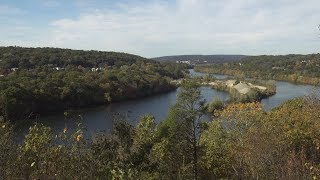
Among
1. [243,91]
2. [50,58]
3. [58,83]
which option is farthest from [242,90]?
[50,58]

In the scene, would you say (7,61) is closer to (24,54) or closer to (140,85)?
(24,54)

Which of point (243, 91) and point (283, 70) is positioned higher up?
point (243, 91)

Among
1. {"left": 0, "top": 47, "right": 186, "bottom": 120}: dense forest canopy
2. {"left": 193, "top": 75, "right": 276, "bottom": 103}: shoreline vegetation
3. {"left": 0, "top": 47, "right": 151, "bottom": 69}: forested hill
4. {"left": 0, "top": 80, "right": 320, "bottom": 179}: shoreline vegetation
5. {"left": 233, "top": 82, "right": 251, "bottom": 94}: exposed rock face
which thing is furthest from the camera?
{"left": 0, "top": 47, "right": 151, "bottom": 69}: forested hill

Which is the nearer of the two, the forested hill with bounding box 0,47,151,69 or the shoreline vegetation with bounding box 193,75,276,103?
the shoreline vegetation with bounding box 193,75,276,103

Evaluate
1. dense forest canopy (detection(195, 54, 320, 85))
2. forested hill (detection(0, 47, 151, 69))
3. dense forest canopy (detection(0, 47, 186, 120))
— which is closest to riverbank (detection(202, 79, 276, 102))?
dense forest canopy (detection(0, 47, 186, 120))

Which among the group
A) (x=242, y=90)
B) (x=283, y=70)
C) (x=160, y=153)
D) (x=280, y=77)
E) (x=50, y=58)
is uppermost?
(x=160, y=153)

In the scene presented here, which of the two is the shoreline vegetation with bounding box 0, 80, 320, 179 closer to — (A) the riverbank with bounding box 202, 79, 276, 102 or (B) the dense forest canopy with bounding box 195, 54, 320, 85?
(A) the riverbank with bounding box 202, 79, 276, 102

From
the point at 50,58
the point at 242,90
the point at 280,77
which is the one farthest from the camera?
the point at 280,77

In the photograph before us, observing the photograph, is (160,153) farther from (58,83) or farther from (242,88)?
(242,88)
